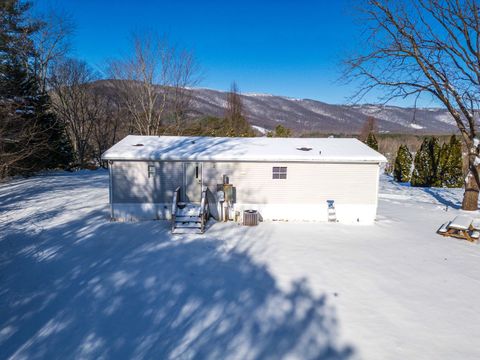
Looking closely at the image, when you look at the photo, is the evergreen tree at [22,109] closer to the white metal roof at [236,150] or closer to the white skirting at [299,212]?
the white metal roof at [236,150]

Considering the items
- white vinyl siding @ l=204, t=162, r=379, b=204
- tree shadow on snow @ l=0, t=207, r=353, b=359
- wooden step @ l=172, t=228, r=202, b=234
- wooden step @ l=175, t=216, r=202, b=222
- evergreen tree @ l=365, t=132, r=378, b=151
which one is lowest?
tree shadow on snow @ l=0, t=207, r=353, b=359

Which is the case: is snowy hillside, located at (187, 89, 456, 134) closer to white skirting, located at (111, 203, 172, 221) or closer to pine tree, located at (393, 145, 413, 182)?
pine tree, located at (393, 145, 413, 182)

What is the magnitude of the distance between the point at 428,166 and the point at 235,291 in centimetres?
2017

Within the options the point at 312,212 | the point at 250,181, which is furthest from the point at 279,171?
the point at 312,212

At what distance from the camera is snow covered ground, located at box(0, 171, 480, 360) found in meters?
4.58

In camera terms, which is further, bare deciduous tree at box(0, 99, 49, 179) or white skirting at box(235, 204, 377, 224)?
bare deciduous tree at box(0, 99, 49, 179)

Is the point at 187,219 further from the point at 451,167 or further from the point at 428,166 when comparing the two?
the point at 451,167

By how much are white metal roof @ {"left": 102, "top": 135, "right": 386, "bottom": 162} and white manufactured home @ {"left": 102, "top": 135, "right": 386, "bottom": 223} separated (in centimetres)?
4

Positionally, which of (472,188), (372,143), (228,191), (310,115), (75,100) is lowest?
(228,191)

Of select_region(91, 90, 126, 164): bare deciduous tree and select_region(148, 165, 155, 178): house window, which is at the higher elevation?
select_region(91, 90, 126, 164): bare deciduous tree

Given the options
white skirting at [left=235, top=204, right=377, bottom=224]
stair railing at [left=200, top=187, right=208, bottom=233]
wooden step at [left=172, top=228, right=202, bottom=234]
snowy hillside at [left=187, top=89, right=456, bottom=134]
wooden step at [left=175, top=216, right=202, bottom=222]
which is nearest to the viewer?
wooden step at [left=172, top=228, right=202, bottom=234]

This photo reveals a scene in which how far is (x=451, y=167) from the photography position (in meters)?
20.2

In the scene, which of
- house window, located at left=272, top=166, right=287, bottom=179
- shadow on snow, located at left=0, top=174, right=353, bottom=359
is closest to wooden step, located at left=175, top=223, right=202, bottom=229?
shadow on snow, located at left=0, top=174, right=353, bottom=359

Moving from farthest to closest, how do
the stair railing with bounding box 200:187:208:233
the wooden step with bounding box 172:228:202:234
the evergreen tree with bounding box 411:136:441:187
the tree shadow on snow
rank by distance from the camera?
the evergreen tree with bounding box 411:136:441:187, the stair railing with bounding box 200:187:208:233, the wooden step with bounding box 172:228:202:234, the tree shadow on snow
